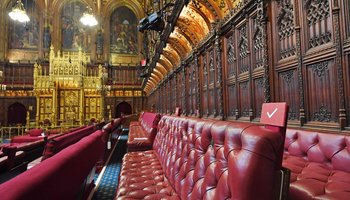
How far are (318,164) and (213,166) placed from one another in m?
1.08

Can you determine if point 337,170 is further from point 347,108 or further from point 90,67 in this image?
point 90,67

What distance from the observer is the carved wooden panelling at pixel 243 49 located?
4258 millimetres

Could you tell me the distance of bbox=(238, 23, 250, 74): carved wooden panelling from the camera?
168 inches

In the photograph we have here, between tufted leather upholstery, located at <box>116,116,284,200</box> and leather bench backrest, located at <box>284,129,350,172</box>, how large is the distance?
40.3 inches

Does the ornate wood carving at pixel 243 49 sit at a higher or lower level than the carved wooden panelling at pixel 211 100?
higher

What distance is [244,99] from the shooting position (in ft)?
14.4


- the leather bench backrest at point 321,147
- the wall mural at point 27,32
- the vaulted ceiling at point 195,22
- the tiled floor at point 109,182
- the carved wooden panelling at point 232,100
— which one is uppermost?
the wall mural at point 27,32

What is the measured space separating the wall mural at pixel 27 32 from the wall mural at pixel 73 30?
A: 7.89 ft

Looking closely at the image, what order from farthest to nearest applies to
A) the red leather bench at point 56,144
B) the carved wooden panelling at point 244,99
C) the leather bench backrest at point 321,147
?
the carved wooden panelling at point 244,99 < the red leather bench at point 56,144 < the leather bench backrest at point 321,147

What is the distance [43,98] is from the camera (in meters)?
18.5

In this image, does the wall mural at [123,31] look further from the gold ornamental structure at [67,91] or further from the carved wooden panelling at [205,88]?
the carved wooden panelling at [205,88]

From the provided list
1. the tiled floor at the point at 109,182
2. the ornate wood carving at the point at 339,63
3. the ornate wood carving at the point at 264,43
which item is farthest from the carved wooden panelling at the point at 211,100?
the ornate wood carving at the point at 339,63

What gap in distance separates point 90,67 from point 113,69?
2.22 meters

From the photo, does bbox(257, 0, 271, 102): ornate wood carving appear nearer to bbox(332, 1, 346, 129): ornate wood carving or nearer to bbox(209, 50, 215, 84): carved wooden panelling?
bbox(332, 1, 346, 129): ornate wood carving
